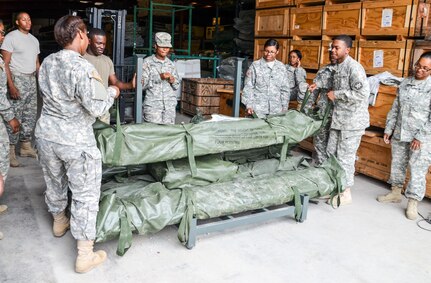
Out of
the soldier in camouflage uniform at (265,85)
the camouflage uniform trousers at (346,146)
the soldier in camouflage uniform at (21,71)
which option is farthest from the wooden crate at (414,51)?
the soldier in camouflage uniform at (21,71)

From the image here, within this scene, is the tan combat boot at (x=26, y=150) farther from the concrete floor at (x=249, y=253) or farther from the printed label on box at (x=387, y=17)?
the printed label on box at (x=387, y=17)

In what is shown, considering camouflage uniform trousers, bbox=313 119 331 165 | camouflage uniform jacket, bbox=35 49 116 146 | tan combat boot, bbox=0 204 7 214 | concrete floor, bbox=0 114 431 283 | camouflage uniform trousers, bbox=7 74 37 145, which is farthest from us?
camouflage uniform trousers, bbox=7 74 37 145

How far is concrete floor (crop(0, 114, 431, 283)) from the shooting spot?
118 inches

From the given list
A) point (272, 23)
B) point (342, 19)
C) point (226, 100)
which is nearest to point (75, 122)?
point (342, 19)

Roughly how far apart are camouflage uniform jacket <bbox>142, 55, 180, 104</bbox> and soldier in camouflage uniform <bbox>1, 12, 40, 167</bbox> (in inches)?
66.5

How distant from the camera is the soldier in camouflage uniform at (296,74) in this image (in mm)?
5805

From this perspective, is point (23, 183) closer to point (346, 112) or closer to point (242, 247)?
point (242, 247)

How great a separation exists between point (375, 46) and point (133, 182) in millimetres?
3475

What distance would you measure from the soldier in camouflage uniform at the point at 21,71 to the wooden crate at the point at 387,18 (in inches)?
170

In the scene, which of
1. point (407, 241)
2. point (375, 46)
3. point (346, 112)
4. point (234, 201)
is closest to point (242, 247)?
point (234, 201)

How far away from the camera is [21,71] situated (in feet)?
17.7

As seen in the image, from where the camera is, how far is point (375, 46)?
5.24 metres

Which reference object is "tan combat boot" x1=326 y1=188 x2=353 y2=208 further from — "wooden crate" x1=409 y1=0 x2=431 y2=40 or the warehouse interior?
"wooden crate" x1=409 y1=0 x2=431 y2=40

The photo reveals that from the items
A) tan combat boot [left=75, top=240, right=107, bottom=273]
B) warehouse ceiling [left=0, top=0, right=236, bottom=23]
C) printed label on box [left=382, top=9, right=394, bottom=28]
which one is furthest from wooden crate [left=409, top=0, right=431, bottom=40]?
warehouse ceiling [left=0, top=0, right=236, bottom=23]
